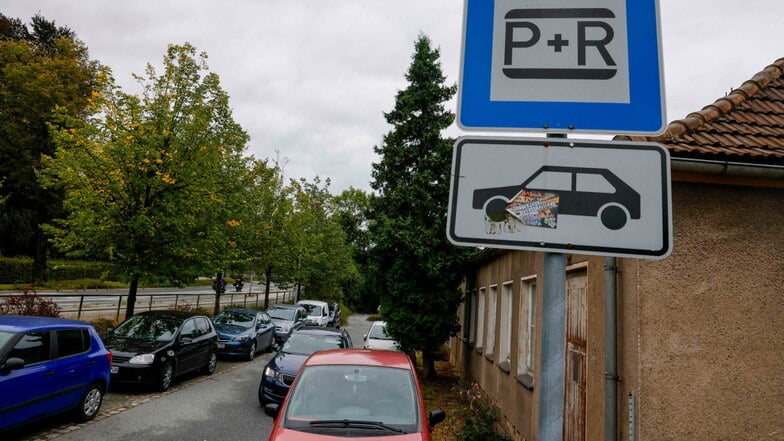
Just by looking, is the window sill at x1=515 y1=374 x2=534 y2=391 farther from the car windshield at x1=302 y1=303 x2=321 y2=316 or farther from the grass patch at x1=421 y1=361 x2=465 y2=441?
the car windshield at x1=302 y1=303 x2=321 y2=316

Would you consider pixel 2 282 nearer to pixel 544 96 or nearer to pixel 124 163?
pixel 124 163

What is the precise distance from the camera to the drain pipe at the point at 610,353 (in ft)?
16.1

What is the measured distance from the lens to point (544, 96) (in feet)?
5.91

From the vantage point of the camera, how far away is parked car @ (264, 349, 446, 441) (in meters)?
4.89

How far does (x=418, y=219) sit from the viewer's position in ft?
47.5

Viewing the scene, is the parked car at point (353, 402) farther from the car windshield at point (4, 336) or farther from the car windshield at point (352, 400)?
the car windshield at point (4, 336)

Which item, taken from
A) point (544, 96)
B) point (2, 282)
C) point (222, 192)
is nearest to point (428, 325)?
point (222, 192)

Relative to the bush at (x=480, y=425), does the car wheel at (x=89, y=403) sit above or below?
below

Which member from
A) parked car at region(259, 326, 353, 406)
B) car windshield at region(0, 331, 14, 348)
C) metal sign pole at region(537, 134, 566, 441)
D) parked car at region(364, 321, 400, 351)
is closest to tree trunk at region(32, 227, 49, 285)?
parked car at region(364, 321, 400, 351)

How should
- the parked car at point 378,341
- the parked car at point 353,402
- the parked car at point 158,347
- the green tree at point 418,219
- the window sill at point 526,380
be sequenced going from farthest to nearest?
the parked car at point 378,341
the green tree at point 418,219
the parked car at point 158,347
the window sill at point 526,380
the parked car at point 353,402

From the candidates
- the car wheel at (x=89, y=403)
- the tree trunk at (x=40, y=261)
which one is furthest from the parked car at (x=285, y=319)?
the tree trunk at (x=40, y=261)

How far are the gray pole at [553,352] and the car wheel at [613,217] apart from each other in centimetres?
18

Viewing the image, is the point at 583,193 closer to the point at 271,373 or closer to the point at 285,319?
the point at 271,373

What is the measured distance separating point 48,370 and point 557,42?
28.1ft
